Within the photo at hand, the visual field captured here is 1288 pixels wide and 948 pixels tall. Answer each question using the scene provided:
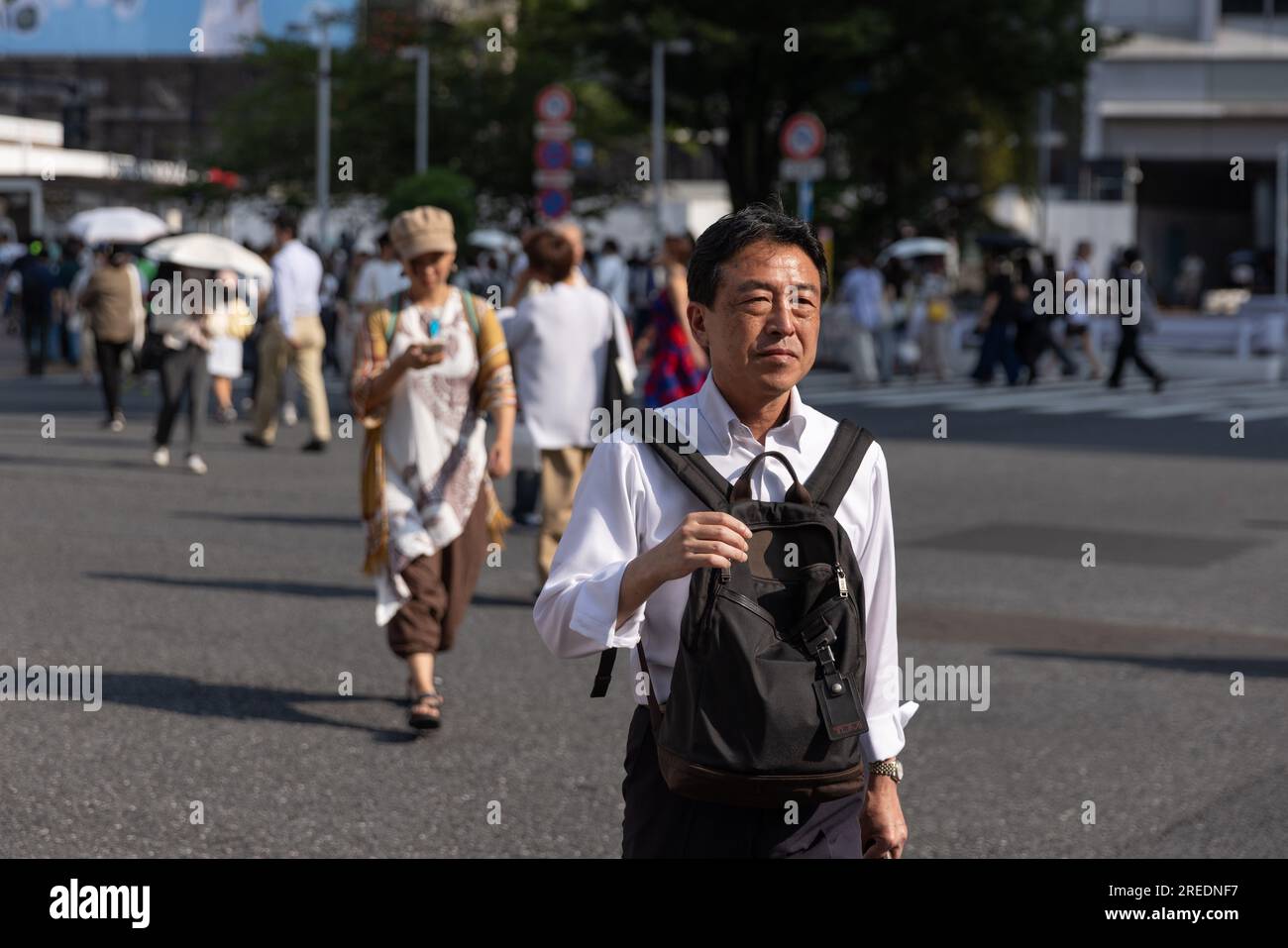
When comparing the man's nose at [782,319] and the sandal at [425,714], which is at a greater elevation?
the man's nose at [782,319]

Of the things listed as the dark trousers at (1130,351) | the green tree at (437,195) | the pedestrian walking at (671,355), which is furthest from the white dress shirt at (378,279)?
the dark trousers at (1130,351)

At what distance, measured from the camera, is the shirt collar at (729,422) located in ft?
10.7

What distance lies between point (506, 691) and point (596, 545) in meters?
4.64

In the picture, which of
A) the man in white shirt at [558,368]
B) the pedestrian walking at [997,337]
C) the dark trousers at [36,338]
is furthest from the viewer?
the pedestrian walking at [997,337]

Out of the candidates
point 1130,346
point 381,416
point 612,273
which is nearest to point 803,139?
point 612,273

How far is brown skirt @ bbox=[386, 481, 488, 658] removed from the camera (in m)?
7.18

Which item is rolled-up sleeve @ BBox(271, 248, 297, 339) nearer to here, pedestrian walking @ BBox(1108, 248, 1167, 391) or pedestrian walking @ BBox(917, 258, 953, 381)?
pedestrian walking @ BBox(1108, 248, 1167, 391)

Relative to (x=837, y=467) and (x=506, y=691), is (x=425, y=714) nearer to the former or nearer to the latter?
(x=506, y=691)

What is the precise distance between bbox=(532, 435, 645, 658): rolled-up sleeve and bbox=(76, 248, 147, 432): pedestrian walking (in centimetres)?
1654

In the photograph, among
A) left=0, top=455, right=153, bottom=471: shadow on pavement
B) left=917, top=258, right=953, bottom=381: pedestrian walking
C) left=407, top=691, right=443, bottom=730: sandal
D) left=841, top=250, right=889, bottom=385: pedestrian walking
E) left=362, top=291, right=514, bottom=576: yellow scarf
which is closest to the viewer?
left=407, top=691, right=443, bottom=730: sandal

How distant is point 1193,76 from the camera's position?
61281 millimetres

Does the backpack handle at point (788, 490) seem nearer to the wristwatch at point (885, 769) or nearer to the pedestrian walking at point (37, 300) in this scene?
the wristwatch at point (885, 769)

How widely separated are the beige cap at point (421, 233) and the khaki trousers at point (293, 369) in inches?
403

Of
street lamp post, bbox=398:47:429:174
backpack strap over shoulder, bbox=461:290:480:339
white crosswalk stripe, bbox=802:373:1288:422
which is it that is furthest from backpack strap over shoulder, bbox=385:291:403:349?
street lamp post, bbox=398:47:429:174
